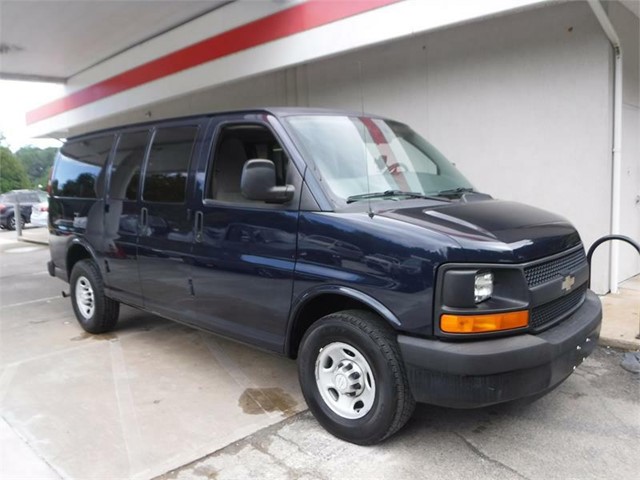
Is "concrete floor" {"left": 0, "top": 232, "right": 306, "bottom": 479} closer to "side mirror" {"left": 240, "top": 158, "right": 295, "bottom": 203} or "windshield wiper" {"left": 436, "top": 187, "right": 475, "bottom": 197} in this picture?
"side mirror" {"left": 240, "top": 158, "right": 295, "bottom": 203}

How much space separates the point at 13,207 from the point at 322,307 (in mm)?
22507

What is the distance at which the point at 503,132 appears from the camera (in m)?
6.87

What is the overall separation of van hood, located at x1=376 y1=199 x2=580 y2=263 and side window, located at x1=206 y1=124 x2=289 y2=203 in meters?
1.24

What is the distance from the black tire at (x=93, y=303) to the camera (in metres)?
5.56

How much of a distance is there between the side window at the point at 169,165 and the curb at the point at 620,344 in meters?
4.02

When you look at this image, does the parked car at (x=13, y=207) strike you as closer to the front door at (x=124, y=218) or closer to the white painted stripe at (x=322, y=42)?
the white painted stripe at (x=322, y=42)

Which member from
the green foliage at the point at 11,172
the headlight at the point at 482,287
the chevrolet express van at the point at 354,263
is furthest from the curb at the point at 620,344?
the green foliage at the point at 11,172

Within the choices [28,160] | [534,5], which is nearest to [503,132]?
[534,5]

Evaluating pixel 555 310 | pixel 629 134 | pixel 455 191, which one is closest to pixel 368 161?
pixel 455 191

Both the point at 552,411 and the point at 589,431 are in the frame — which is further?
the point at 552,411

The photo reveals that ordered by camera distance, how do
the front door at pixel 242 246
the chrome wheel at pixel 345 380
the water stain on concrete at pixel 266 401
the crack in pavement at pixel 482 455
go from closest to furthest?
the crack in pavement at pixel 482 455 → the chrome wheel at pixel 345 380 → the front door at pixel 242 246 → the water stain on concrete at pixel 266 401

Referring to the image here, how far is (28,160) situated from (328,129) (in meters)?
54.5

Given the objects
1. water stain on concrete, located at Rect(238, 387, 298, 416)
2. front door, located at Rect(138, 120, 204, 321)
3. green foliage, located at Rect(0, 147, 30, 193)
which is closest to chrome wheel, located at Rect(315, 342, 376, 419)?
water stain on concrete, located at Rect(238, 387, 298, 416)

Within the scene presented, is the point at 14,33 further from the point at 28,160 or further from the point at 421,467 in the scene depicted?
the point at 28,160
